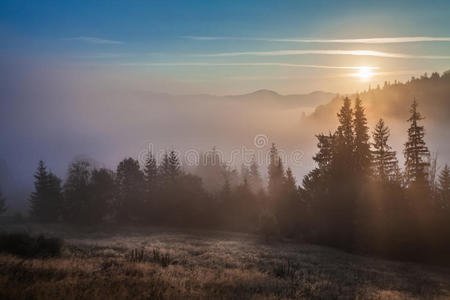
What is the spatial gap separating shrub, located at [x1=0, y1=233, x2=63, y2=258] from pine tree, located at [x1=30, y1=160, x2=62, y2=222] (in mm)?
51070

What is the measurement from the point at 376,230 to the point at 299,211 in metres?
14.3

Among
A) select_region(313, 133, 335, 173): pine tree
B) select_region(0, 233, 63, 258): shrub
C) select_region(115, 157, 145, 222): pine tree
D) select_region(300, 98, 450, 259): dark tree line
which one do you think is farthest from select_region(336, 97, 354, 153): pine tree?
select_region(115, 157, 145, 222): pine tree

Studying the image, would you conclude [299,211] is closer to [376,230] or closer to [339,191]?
[339,191]

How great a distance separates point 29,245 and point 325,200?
34297mm

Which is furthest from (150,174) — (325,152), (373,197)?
(373,197)

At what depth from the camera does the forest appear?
3497 cm

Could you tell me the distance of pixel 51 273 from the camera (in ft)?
37.6

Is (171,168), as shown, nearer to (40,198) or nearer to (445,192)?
(40,198)

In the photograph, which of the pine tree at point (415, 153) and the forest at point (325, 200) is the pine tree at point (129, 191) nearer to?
the forest at point (325, 200)

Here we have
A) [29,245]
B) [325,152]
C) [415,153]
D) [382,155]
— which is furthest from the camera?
[325,152]

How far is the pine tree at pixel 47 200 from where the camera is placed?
64250 mm

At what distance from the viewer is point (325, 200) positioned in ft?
139

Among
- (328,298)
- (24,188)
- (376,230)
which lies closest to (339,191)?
(376,230)

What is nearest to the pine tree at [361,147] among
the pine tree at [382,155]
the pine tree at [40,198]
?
the pine tree at [382,155]
